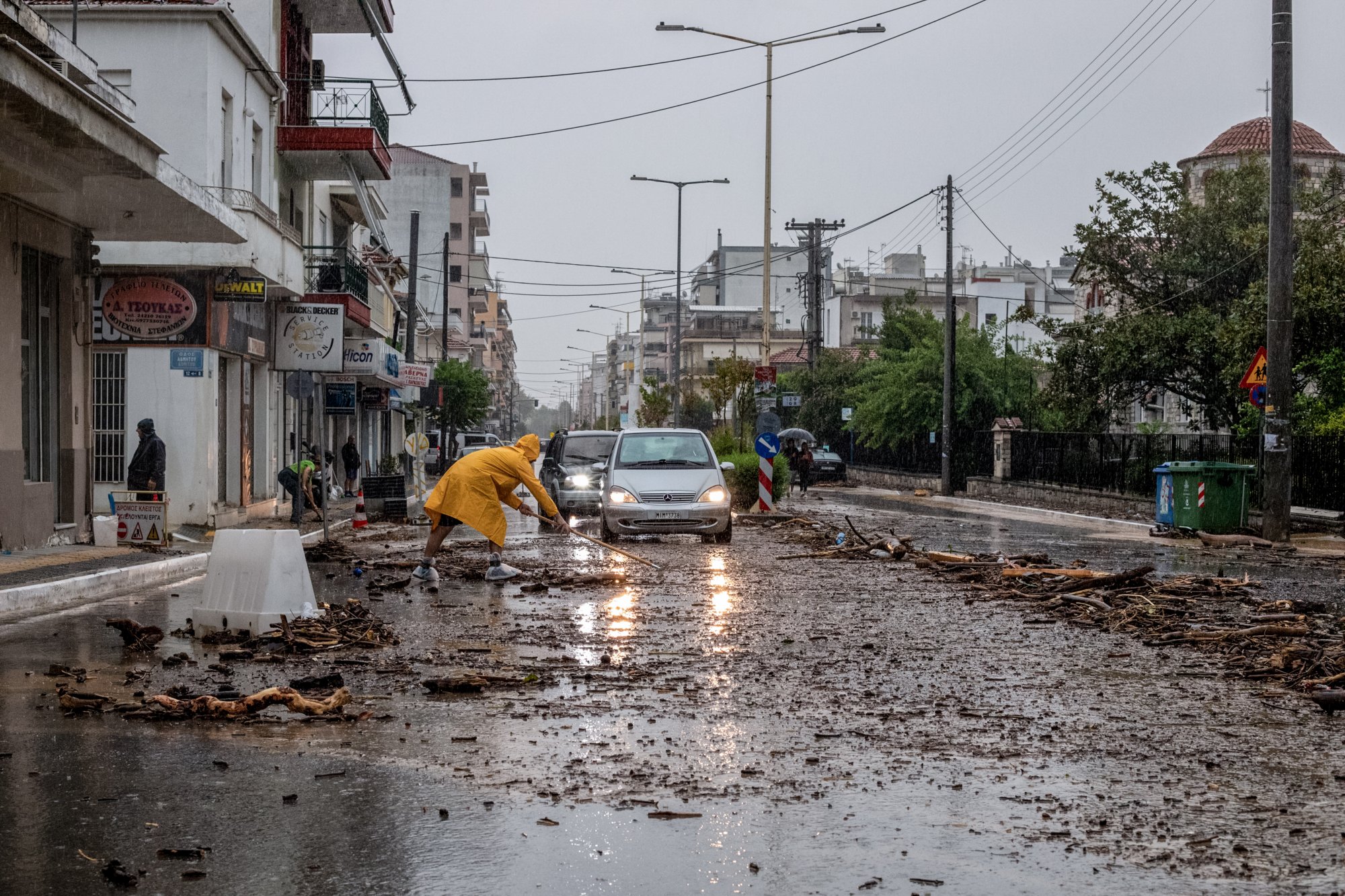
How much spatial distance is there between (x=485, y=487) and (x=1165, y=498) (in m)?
13.6

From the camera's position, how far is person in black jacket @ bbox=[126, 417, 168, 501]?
20.3 m

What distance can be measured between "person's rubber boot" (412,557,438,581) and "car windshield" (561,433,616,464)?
13.8 m

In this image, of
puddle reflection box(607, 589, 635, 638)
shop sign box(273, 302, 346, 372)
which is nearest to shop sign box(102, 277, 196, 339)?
shop sign box(273, 302, 346, 372)

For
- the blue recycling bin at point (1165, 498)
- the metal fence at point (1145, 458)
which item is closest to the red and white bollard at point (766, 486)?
the blue recycling bin at point (1165, 498)

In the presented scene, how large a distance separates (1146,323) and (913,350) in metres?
13.9

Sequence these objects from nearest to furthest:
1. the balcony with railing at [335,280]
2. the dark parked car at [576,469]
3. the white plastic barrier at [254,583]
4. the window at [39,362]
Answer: the white plastic barrier at [254,583], the window at [39,362], the dark parked car at [576,469], the balcony with railing at [335,280]

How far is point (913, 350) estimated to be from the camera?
165 ft

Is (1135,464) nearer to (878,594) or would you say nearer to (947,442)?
(947,442)

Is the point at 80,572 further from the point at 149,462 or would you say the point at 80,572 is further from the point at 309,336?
the point at 309,336

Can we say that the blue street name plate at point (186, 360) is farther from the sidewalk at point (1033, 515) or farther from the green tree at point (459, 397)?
the green tree at point (459, 397)

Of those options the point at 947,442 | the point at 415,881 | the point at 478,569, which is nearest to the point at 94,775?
the point at 415,881

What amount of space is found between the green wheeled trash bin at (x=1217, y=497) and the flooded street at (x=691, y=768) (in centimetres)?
1325

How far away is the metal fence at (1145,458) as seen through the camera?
25.8m


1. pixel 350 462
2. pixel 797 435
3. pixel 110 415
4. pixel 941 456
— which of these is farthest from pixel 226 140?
pixel 941 456
